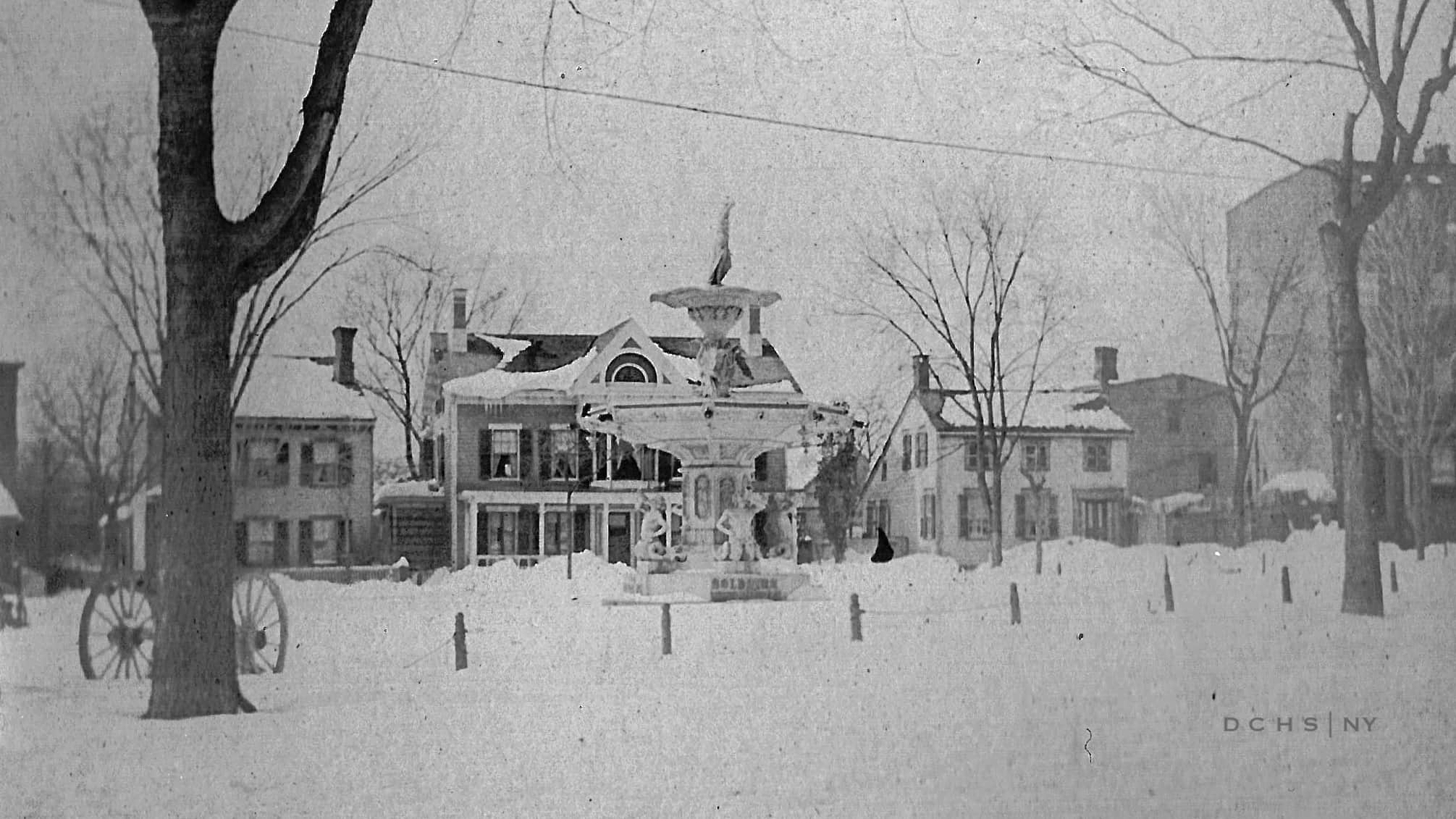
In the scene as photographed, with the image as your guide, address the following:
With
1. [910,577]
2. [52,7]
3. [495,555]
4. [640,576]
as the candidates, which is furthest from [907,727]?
[52,7]

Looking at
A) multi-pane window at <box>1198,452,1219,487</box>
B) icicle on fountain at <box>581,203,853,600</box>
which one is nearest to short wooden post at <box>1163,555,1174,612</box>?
multi-pane window at <box>1198,452,1219,487</box>

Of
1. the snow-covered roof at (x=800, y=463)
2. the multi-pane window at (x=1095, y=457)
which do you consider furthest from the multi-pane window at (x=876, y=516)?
the multi-pane window at (x=1095, y=457)

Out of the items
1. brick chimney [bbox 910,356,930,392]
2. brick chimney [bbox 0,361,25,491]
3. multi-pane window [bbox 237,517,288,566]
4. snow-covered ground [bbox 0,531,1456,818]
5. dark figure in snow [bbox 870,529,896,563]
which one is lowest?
snow-covered ground [bbox 0,531,1456,818]

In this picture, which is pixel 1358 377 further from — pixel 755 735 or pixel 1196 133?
pixel 755 735

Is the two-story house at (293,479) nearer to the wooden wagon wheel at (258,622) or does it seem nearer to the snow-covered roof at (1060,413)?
the wooden wagon wheel at (258,622)

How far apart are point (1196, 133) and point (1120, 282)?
732mm

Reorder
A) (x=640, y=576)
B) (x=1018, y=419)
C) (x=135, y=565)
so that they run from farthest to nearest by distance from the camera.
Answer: (x=1018, y=419) < (x=640, y=576) < (x=135, y=565)

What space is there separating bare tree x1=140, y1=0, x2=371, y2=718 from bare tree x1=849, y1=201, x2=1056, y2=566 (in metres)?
2.19

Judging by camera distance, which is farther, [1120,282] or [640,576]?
[1120,282]

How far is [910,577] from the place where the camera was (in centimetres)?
557

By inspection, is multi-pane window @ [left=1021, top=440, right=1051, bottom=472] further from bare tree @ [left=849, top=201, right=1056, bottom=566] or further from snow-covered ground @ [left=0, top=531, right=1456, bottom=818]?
snow-covered ground @ [left=0, top=531, right=1456, bottom=818]

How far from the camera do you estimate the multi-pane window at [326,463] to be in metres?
4.92

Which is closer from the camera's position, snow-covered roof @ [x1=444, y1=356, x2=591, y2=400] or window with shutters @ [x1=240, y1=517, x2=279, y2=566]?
window with shutters @ [x1=240, y1=517, x2=279, y2=566]

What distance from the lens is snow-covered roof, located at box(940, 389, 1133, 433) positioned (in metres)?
5.68
